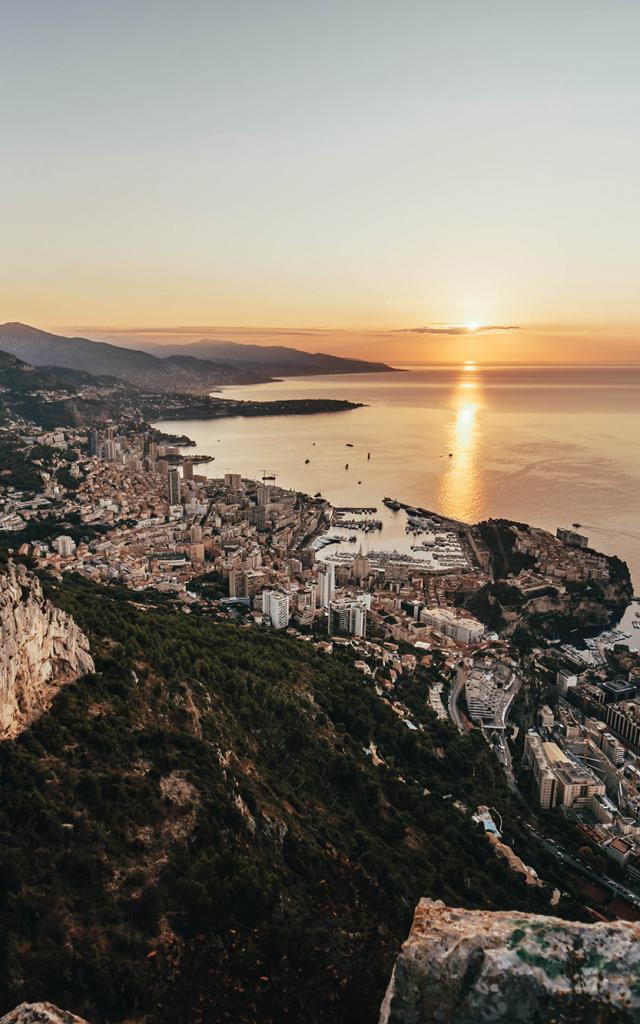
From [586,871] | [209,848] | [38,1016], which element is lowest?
[586,871]

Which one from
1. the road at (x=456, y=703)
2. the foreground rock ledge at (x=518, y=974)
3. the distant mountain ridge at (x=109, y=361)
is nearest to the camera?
the foreground rock ledge at (x=518, y=974)

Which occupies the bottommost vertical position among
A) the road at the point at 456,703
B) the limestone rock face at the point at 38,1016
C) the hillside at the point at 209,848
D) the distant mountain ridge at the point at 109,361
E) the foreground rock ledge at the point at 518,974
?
the road at the point at 456,703

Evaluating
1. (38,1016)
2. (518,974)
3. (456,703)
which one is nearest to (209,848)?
(38,1016)

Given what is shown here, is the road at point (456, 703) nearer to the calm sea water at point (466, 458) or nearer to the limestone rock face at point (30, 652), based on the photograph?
the limestone rock face at point (30, 652)

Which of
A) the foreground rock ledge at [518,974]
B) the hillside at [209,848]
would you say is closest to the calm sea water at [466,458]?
the hillside at [209,848]

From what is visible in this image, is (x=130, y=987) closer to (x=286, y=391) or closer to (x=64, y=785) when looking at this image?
(x=64, y=785)

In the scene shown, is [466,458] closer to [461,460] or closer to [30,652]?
[461,460]

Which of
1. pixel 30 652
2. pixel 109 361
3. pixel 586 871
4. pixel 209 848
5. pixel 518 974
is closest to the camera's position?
pixel 518 974

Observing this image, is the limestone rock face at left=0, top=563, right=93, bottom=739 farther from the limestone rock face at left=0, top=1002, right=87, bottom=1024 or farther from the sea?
the sea
